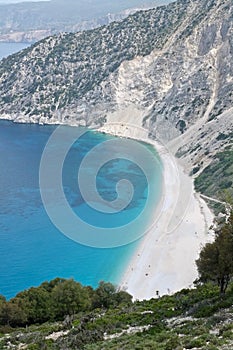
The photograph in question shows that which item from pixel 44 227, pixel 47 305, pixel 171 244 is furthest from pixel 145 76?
pixel 47 305

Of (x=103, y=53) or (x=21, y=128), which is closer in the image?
(x=21, y=128)

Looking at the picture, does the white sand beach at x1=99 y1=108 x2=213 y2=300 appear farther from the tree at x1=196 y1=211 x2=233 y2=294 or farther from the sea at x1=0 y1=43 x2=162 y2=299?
the tree at x1=196 y1=211 x2=233 y2=294

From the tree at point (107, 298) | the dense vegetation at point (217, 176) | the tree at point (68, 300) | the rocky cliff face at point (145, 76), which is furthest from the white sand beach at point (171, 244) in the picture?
the rocky cliff face at point (145, 76)

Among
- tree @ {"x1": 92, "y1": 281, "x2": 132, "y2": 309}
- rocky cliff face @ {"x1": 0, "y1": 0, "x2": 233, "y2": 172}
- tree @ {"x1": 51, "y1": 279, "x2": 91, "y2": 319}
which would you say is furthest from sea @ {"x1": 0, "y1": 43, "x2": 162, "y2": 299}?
tree @ {"x1": 51, "y1": 279, "x2": 91, "y2": 319}

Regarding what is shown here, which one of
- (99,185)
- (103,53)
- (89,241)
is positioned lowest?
(89,241)

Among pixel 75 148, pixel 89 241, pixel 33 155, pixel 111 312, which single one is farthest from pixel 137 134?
pixel 111 312

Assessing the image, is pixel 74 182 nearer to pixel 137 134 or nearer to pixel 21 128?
pixel 137 134
